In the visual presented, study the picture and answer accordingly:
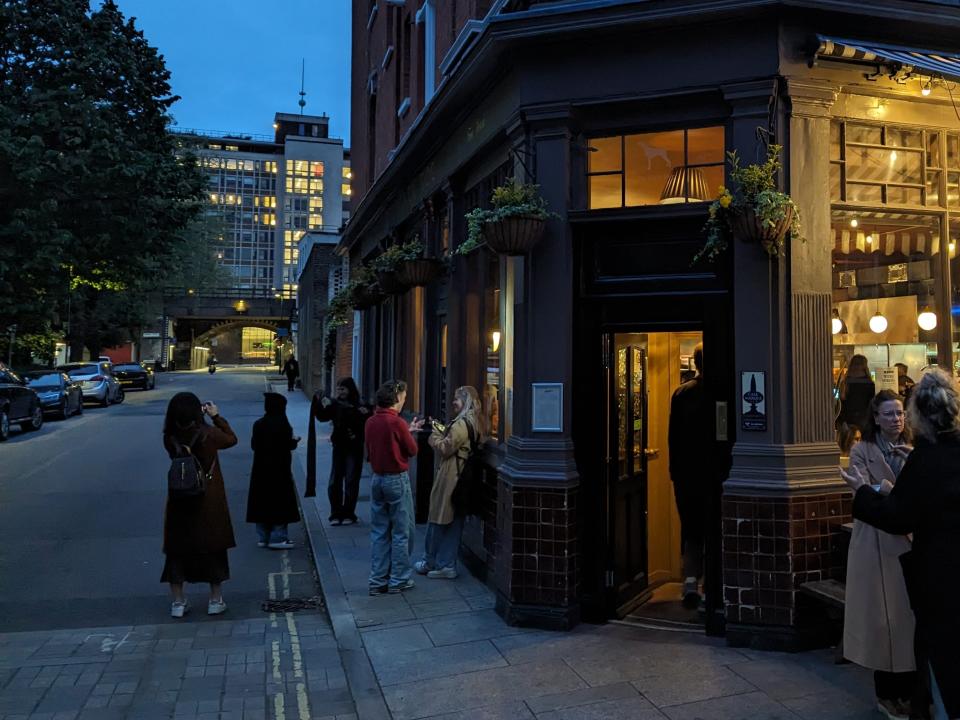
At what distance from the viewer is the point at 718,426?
529 centimetres

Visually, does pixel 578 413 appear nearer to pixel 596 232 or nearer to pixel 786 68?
pixel 596 232

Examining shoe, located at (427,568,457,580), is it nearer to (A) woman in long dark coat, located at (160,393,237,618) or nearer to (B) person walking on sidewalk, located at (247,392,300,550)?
(A) woman in long dark coat, located at (160,393,237,618)

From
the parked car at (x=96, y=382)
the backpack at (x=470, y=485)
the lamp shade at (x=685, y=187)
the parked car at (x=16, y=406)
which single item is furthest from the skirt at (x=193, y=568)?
the parked car at (x=96, y=382)

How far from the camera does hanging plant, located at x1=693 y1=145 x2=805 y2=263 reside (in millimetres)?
4859

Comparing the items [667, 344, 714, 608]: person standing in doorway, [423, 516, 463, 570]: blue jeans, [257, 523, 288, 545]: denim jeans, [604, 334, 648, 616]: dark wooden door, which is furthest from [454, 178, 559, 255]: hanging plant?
[257, 523, 288, 545]: denim jeans

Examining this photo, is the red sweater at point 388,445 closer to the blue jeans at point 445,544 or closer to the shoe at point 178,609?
the blue jeans at point 445,544

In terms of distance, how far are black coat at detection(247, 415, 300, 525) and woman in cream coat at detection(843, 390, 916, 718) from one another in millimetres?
5906

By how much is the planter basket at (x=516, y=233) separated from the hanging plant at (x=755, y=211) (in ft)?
3.99

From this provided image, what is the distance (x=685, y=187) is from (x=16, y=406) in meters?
18.0

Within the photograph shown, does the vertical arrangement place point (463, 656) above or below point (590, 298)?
below

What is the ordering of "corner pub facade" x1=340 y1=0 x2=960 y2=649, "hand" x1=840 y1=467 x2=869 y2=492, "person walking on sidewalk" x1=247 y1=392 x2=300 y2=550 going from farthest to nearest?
"person walking on sidewalk" x1=247 y1=392 x2=300 y2=550
"corner pub facade" x1=340 y1=0 x2=960 y2=649
"hand" x1=840 y1=467 x2=869 y2=492

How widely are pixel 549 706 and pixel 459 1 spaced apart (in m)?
8.63

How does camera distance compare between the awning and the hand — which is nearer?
the hand

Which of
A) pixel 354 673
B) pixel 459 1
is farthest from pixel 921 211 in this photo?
pixel 459 1
